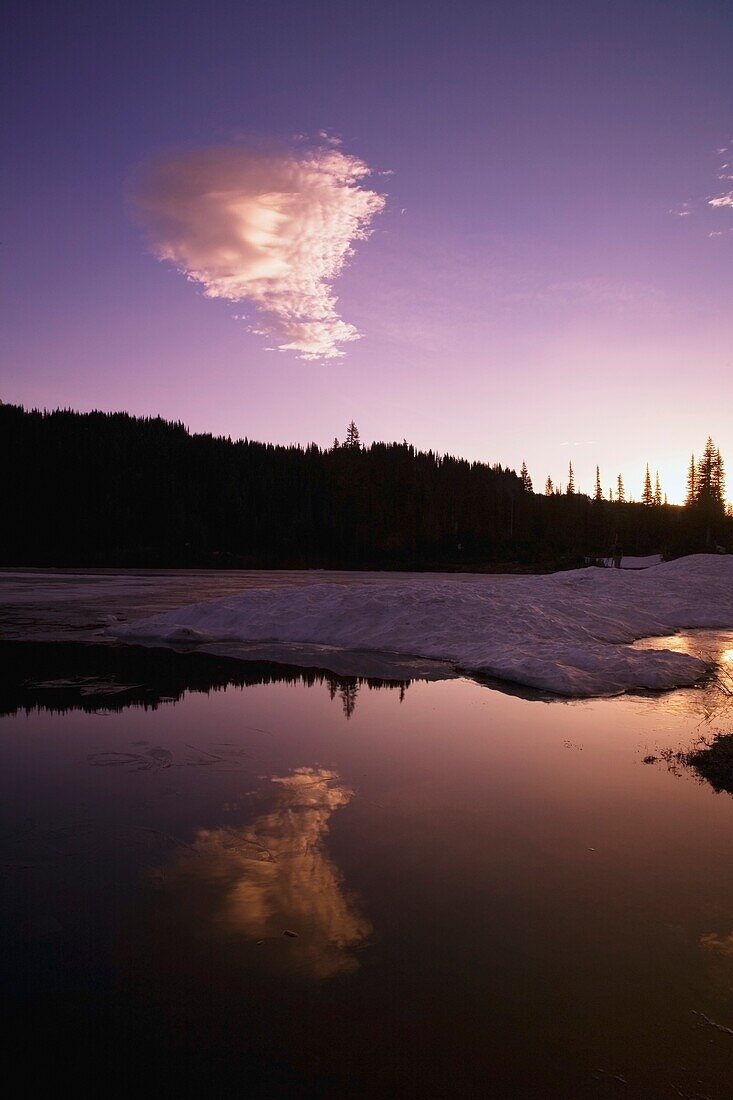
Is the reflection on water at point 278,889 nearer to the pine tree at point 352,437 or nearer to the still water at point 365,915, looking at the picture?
Answer: the still water at point 365,915

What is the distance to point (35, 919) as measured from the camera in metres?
3.88

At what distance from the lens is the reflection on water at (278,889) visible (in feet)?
12.0

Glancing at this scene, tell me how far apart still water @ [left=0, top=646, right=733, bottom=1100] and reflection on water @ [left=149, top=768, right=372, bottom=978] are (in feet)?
0.06

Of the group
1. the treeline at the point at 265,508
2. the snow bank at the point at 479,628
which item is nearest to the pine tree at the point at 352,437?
the treeline at the point at 265,508

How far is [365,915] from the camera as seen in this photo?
3938 mm

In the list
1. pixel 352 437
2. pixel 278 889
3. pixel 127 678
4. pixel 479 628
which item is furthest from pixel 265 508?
pixel 278 889

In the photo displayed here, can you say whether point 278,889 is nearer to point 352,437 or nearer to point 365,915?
point 365,915

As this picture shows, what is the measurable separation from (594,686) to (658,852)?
6.11 meters

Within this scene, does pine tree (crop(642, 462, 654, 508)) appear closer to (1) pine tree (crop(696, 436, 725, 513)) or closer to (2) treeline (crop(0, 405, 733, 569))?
(2) treeline (crop(0, 405, 733, 569))

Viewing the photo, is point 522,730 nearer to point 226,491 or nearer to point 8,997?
point 8,997

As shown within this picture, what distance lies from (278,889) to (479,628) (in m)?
11.4

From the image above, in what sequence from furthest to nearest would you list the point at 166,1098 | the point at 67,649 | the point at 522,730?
the point at 67,649, the point at 522,730, the point at 166,1098

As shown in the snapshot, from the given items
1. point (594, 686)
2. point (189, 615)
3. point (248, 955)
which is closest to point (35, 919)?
point (248, 955)

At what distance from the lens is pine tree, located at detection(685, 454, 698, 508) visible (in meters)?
91.6
